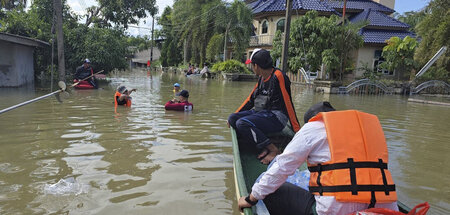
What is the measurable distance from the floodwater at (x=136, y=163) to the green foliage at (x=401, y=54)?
13.3 metres

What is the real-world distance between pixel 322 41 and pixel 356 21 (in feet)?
34.6

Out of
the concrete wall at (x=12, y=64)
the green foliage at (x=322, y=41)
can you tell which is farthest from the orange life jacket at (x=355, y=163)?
the green foliage at (x=322, y=41)

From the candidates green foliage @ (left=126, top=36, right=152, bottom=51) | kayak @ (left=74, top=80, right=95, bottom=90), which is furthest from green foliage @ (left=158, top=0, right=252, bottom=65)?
green foliage @ (left=126, top=36, right=152, bottom=51)

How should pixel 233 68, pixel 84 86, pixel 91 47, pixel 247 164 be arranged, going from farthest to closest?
pixel 233 68, pixel 91 47, pixel 84 86, pixel 247 164

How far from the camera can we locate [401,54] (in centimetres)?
2067

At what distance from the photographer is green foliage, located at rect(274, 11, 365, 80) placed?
758 inches

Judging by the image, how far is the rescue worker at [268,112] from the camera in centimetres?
403

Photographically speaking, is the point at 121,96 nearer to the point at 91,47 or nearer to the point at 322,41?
the point at 91,47

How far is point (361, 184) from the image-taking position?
6.51 ft

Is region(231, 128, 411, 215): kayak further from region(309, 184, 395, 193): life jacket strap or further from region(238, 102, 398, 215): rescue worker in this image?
region(309, 184, 395, 193): life jacket strap

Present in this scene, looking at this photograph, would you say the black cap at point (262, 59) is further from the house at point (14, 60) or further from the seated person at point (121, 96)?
the house at point (14, 60)

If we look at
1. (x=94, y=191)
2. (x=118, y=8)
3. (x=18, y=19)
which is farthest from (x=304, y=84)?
(x=94, y=191)

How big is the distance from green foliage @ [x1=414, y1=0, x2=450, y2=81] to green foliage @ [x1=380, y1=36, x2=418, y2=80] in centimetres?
63

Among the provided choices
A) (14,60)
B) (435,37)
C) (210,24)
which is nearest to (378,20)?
(435,37)
